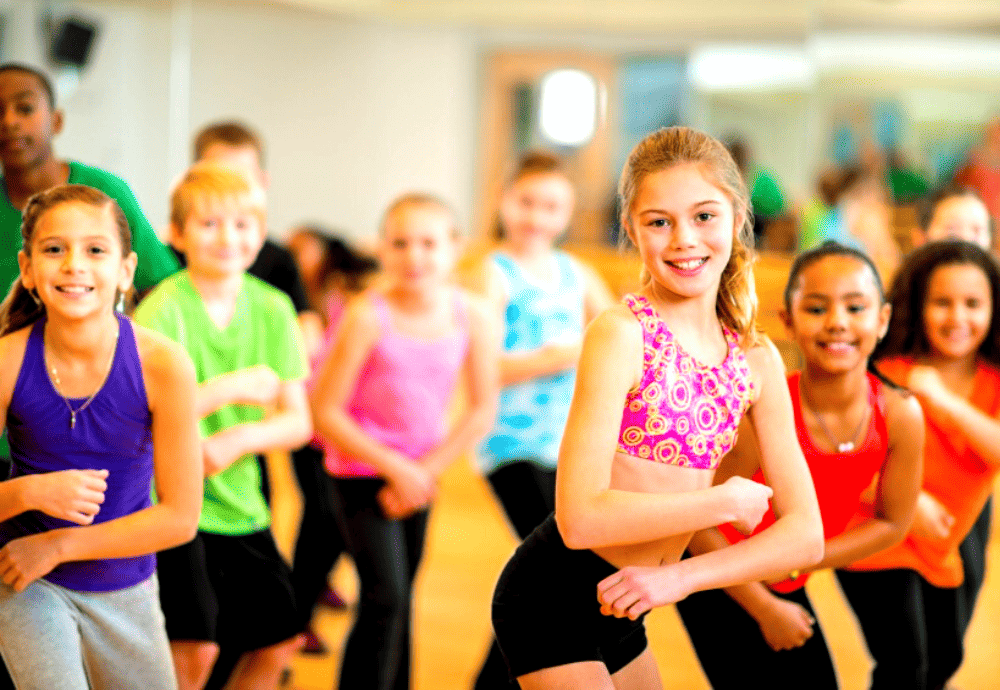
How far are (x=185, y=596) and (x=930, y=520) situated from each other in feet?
4.09

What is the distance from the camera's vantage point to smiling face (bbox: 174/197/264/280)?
199cm

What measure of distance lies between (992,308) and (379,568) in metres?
1.28

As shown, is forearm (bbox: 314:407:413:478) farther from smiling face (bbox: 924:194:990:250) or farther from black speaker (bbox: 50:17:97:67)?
smiling face (bbox: 924:194:990:250)

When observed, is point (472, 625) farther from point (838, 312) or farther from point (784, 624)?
point (838, 312)

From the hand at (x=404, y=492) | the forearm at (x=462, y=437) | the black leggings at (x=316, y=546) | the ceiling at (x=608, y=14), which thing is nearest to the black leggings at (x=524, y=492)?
the forearm at (x=462, y=437)

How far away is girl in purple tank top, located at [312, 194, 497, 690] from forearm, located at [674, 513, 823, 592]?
3.51ft

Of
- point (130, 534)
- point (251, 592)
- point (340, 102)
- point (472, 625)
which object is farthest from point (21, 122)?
point (340, 102)

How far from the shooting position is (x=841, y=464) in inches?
68.4

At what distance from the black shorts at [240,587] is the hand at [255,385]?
240 mm

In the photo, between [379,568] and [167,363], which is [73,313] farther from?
[379,568]

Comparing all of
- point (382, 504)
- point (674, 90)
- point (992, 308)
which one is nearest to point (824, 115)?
point (674, 90)

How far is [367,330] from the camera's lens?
2.45 metres

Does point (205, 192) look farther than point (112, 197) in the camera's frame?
Yes

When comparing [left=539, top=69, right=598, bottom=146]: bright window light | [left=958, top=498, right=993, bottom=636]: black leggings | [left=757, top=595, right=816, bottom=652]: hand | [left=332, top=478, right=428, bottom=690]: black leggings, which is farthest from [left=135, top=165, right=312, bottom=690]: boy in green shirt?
[left=539, top=69, right=598, bottom=146]: bright window light
